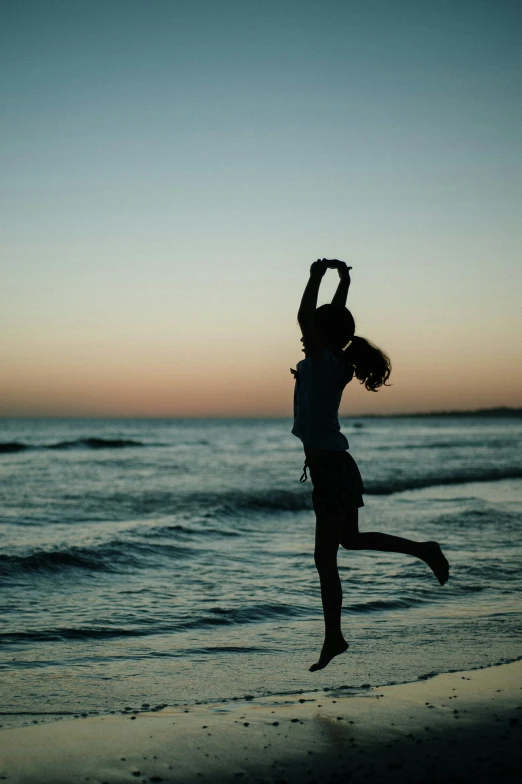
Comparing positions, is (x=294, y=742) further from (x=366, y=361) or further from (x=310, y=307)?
(x=310, y=307)

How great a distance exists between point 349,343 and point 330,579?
1.33 meters

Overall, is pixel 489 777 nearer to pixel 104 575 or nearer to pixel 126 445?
pixel 104 575

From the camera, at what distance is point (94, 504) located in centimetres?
1562

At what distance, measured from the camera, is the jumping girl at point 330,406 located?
3.93m

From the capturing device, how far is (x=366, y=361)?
13.3ft

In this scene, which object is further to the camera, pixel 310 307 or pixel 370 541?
pixel 370 541

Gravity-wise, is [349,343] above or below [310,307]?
below

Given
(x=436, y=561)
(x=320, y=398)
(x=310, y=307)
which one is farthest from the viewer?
(x=436, y=561)

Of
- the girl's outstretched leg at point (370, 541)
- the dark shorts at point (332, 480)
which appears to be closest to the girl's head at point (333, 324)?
the dark shorts at point (332, 480)

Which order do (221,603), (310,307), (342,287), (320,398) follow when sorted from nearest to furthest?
(310,307)
(320,398)
(342,287)
(221,603)

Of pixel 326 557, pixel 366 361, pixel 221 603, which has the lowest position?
pixel 221 603

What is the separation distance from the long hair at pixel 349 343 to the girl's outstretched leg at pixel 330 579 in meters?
0.82

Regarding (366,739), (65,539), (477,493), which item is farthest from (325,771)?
(477,493)

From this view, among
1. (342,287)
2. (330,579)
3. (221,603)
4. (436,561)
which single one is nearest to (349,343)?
(342,287)
